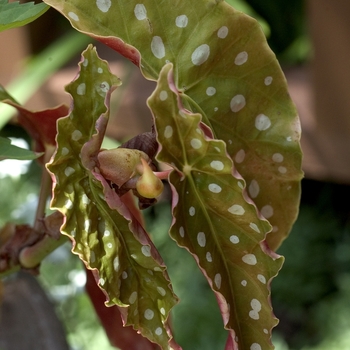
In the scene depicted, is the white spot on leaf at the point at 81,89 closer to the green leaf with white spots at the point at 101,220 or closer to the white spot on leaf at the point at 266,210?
the green leaf with white spots at the point at 101,220

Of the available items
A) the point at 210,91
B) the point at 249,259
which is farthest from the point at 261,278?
the point at 210,91

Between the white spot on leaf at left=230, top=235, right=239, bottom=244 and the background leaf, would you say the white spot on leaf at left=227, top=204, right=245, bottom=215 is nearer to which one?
the white spot on leaf at left=230, top=235, right=239, bottom=244

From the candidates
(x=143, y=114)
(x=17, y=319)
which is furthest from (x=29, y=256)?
(x=143, y=114)

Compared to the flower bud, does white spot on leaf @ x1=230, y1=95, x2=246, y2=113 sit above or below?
below

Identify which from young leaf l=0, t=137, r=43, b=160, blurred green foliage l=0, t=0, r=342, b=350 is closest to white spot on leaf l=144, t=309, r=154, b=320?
young leaf l=0, t=137, r=43, b=160

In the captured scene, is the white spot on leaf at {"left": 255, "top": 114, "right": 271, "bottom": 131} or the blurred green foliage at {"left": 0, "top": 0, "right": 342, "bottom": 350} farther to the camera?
the blurred green foliage at {"left": 0, "top": 0, "right": 342, "bottom": 350}

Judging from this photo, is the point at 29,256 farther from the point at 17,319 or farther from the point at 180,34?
the point at 17,319
